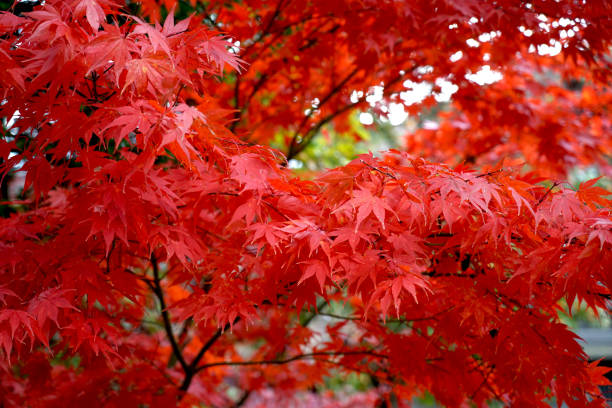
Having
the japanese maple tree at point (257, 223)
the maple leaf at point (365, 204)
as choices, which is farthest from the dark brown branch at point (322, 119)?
the maple leaf at point (365, 204)

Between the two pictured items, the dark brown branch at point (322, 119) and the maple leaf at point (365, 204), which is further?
the dark brown branch at point (322, 119)

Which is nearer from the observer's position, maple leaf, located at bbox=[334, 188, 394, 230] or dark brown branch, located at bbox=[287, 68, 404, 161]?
maple leaf, located at bbox=[334, 188, 394, 230]

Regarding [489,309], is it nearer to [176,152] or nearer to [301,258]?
[301,258]

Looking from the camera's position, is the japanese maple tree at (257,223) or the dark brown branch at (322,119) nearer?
the japanese maple tree at (257,223)

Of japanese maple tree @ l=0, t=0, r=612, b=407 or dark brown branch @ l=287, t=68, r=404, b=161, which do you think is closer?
japanese maple tree @ l=0, t=0, r=612, b=407

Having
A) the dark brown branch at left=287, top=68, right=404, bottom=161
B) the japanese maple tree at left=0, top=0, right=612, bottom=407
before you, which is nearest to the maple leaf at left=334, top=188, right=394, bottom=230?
the japanese maple tree at left=0, top=0, right=612, bottom=407

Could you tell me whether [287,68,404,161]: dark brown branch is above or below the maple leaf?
below

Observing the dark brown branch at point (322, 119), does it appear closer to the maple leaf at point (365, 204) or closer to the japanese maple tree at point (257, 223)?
the japanese maple tree at point (257, 223)

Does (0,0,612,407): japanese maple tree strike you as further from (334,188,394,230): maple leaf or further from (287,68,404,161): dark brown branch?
(287,68,404,161): dark brown branch

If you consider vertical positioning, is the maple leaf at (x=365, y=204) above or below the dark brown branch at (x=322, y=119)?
above

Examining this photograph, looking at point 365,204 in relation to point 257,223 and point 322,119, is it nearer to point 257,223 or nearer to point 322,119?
point 257,223

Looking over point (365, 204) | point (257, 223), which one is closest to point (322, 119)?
point (257, 223)

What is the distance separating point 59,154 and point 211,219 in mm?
1064

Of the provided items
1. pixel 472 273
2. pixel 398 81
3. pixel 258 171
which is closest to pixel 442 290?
pixel 472 273
